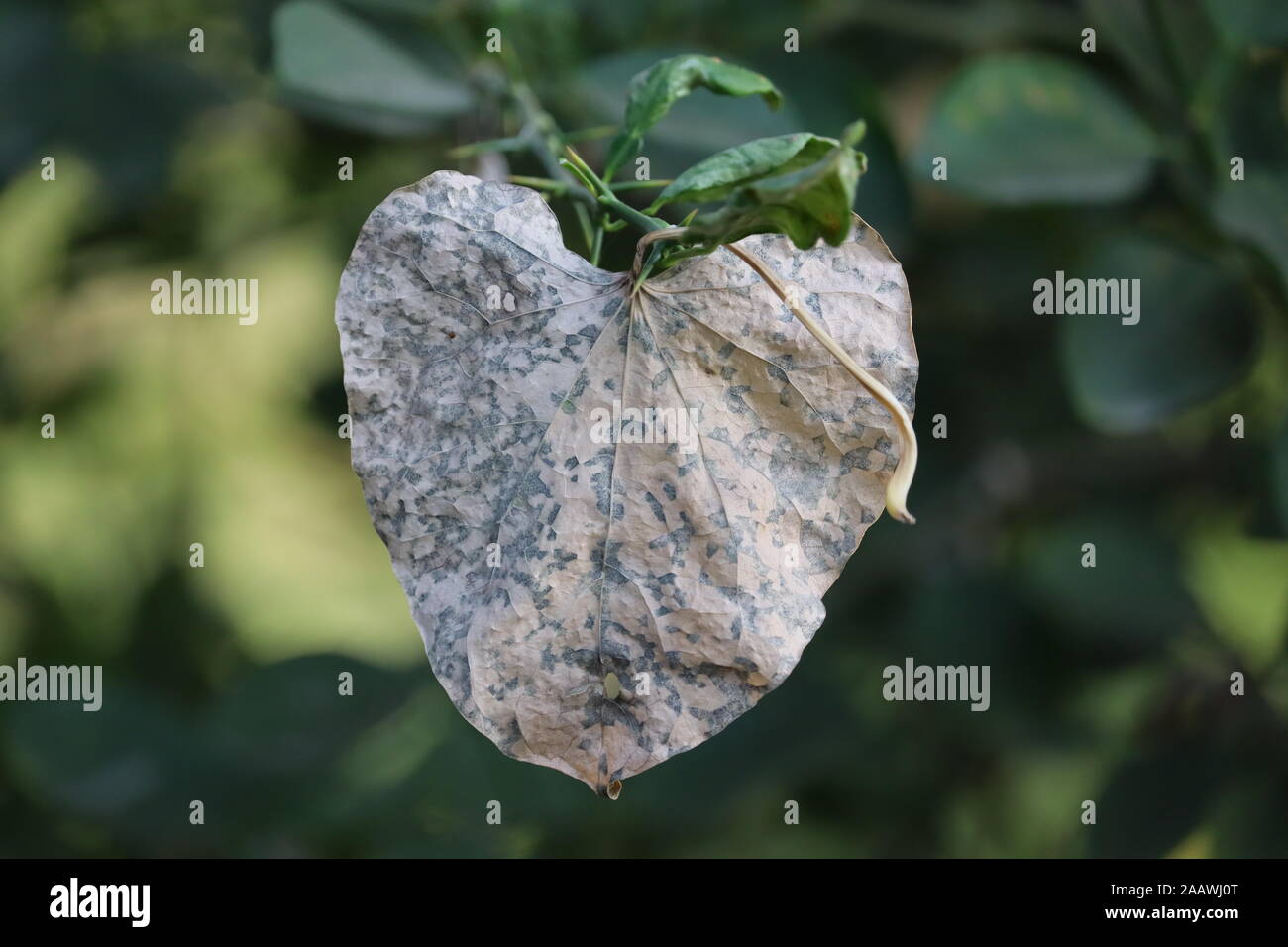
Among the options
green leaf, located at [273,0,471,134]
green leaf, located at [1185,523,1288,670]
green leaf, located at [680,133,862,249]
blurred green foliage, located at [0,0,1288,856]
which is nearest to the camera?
green leaf, located at [680,133,862,249]

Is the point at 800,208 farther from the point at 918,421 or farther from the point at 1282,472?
the point at 918,421

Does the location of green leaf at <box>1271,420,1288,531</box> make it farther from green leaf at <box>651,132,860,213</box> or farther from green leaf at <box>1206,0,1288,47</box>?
green leaf at <box>651,132,860,213</box>

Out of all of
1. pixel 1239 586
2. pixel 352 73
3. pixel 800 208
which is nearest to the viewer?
pixel 800 208

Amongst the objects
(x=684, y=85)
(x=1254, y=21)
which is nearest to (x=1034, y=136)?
(x=1254, y=21)

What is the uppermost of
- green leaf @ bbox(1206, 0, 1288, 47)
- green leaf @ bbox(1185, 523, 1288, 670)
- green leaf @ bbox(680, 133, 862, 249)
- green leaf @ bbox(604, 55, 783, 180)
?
green leaf @ bbox(1206, 0, 1288, 47)

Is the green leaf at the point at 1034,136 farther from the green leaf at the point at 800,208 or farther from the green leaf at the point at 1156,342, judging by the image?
the green leaf at the point at 800,208

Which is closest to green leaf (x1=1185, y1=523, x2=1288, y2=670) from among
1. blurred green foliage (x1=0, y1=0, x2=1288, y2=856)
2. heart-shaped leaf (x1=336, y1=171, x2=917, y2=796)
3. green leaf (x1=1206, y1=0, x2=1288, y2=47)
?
blurred green foliage (x1=0, y1=0, x2=1288, y2=856)

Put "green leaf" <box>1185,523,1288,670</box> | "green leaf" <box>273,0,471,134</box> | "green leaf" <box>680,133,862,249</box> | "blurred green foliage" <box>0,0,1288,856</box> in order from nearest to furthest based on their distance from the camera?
1. "green leaf" <box>680,133,862,249</box>
2. "green leaf" <box>273,0,471,134</box>
3. "blurred green foliage" <box>0,0,1288,856</box>
4. "green leaf" <box>1185,523,1288,670</box>

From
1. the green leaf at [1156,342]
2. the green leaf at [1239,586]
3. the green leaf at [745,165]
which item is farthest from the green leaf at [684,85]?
the green leaf at [1239,586]
